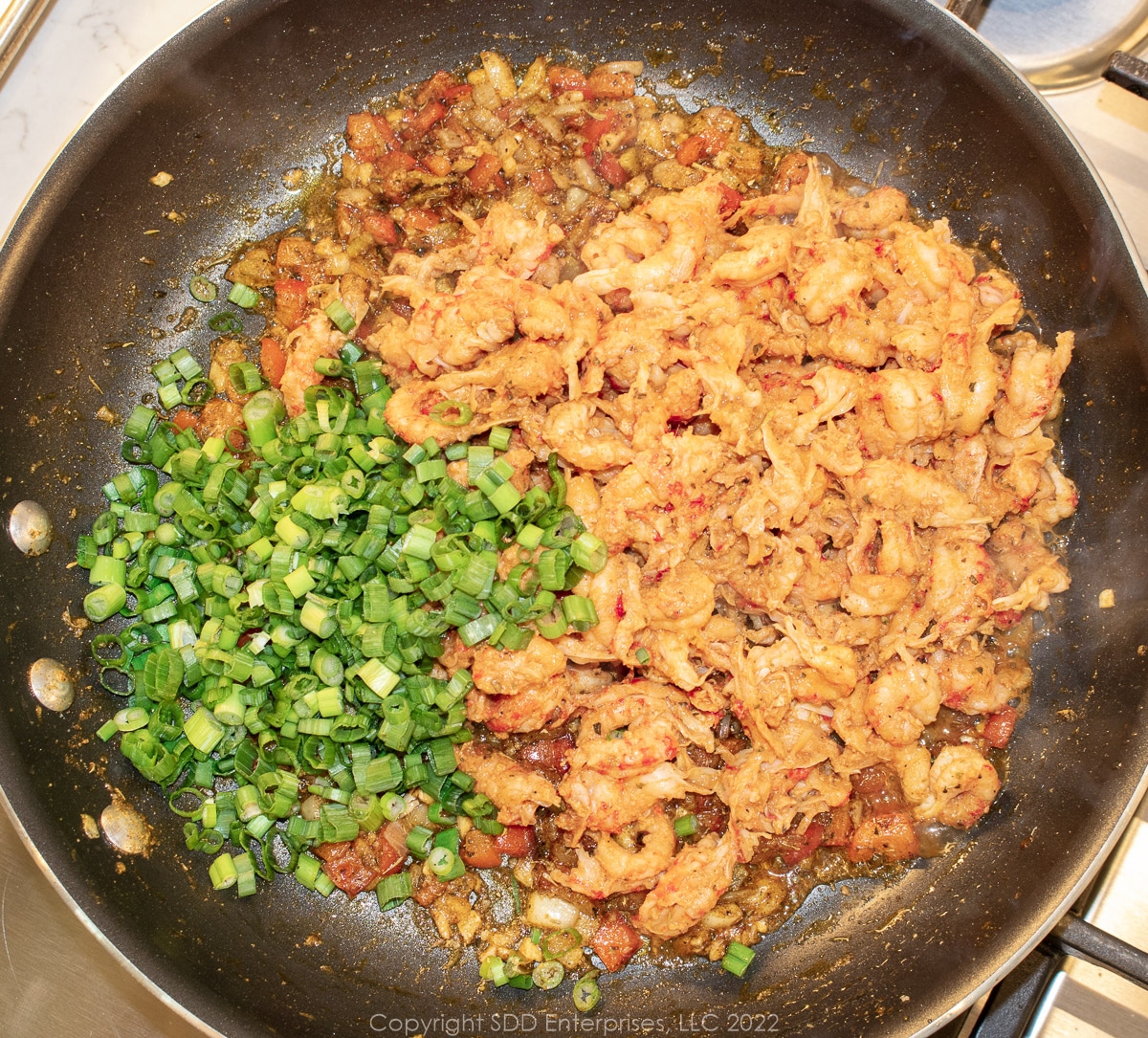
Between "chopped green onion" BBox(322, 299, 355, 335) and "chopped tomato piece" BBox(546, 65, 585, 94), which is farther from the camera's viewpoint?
"chopped tomato piece" BBox(546, 65, 585, 94)

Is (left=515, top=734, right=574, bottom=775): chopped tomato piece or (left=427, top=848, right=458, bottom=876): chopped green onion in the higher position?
(left=515, top=734, right=574, bottom=775): chopped tomato piece

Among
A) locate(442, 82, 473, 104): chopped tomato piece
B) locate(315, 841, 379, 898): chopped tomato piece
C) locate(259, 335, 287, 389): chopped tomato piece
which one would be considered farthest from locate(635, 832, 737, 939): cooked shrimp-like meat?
locate(442, 82, 473, 104): chopped tomato piece

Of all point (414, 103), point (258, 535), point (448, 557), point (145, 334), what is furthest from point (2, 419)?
point (414, 103)

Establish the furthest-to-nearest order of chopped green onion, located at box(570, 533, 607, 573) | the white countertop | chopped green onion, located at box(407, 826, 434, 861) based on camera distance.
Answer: the white countertop
chopped green onion, located at box(407, 826, 434, 861)
chopped green onion, located at box(570, 533, 607, 573)

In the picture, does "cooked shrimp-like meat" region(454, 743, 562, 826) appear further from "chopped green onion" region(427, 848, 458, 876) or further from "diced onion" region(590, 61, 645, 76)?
"diced onion" region(590, 61, 645, 76)

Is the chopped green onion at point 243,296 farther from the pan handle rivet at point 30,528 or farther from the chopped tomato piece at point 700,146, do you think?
the chopped tomato piece at point 700,146

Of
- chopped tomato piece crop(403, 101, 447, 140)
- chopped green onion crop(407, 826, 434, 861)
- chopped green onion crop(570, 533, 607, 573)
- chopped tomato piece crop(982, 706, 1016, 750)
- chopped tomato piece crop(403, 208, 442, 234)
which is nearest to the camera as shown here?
chopped green onion crop(570, 533, 607, 573)

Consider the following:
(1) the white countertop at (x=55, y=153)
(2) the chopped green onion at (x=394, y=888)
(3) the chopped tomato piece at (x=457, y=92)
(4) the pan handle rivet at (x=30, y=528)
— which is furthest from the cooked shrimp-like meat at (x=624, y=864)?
(3) the chopped tomato piece at (x=457, y=92)
